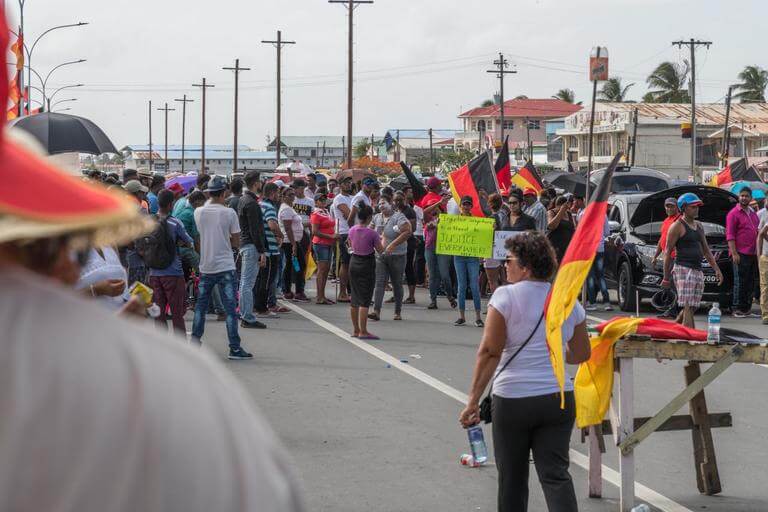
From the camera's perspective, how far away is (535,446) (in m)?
5.51

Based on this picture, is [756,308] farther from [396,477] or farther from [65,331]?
[65,331]

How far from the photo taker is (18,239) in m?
1.23

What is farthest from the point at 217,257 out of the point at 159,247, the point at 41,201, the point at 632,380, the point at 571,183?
the point at 571,183

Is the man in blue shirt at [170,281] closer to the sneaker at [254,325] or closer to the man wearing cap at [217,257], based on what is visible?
the man wearing cap at [217,257]

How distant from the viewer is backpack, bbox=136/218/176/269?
11.1 metres

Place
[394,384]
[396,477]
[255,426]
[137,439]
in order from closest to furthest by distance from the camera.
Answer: [137,439] < [255,426] < [396,477] < [394,384]

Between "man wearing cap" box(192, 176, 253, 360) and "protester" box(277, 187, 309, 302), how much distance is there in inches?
202

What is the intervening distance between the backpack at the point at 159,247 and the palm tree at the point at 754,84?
332ft

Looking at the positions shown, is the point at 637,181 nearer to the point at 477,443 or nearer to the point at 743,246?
the point at 743,246

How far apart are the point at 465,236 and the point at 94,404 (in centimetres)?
1488

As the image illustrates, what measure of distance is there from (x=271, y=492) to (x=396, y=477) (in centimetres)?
625

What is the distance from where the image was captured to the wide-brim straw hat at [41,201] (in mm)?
1153

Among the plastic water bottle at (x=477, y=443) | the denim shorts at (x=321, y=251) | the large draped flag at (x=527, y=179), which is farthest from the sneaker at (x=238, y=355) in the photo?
the large draped flag at (x=527, y=179)

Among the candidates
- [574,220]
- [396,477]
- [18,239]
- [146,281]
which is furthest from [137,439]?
[574,220]
